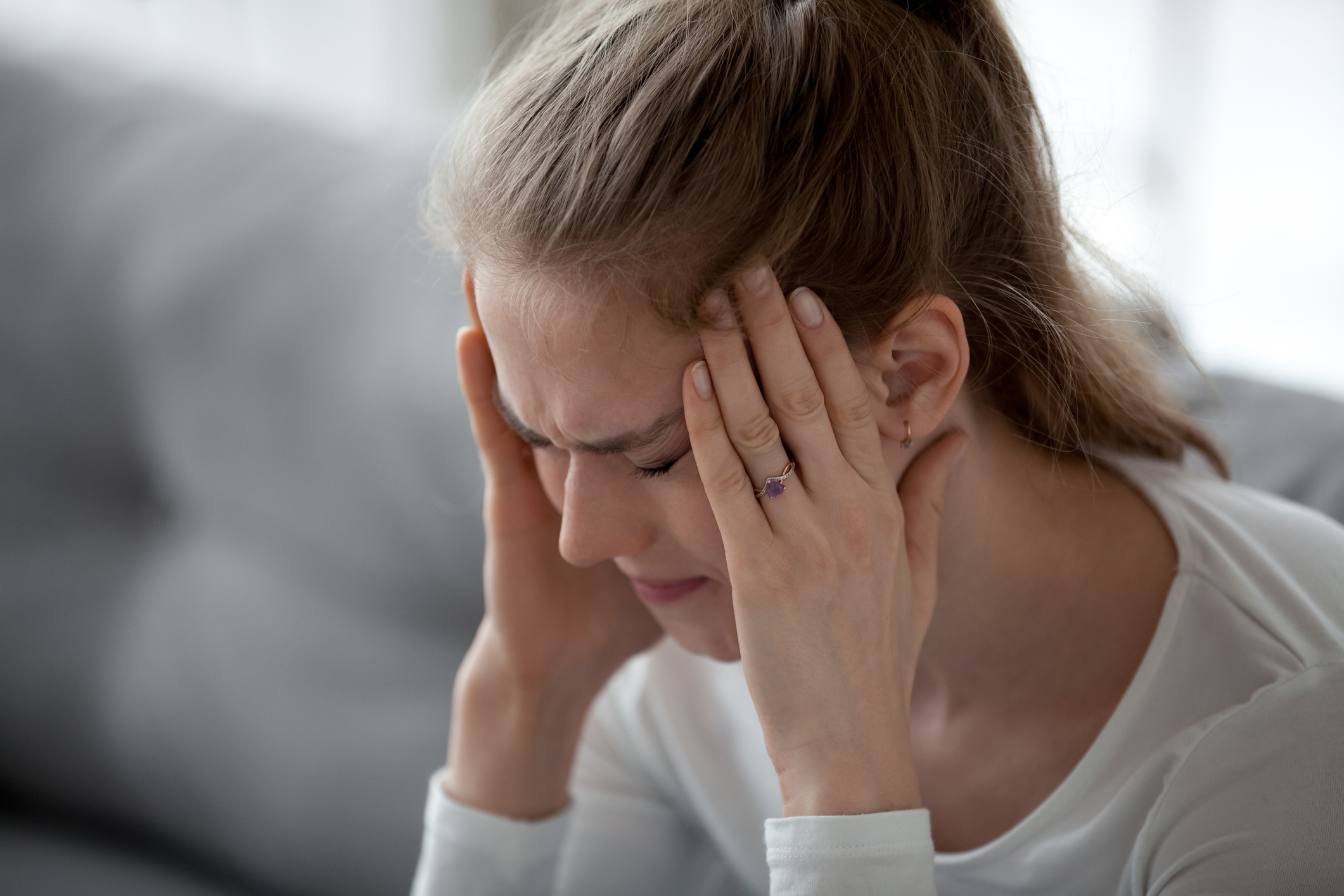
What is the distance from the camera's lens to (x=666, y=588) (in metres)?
0.94

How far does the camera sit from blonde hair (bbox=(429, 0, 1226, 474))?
28.9 inches

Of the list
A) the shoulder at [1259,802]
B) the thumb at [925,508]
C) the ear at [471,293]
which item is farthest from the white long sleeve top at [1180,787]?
the ear at [471,293]

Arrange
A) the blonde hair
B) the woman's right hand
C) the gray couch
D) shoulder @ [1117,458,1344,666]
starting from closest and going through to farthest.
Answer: the blonde hair
shoulder @ [1117,458,1344,666]
the woman's right hand
the gray couch

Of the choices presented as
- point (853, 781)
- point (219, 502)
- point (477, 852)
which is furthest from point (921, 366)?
point (219, 502)

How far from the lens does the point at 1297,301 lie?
3588 millimetres

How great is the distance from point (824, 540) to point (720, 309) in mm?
180

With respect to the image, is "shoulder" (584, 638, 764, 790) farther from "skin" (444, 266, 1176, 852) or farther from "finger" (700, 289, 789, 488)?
"finger" (700, 289, 789, 488)

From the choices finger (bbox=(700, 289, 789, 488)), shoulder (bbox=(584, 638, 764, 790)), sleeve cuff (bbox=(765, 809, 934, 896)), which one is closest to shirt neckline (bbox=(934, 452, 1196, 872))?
sleeve cuff (bbox=(765, 809, 934, 896))

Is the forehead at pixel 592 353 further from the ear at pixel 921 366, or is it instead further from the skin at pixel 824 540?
the ear at pixel 921 366

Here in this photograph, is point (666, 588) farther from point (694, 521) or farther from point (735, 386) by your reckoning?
point (735, 386)

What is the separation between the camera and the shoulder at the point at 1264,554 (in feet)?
2.85

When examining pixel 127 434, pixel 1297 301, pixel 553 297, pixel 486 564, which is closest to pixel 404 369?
pixel 486 564

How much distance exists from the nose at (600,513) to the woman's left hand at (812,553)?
0.08 m

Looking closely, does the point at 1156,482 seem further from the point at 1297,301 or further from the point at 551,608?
the point at 1297,301
